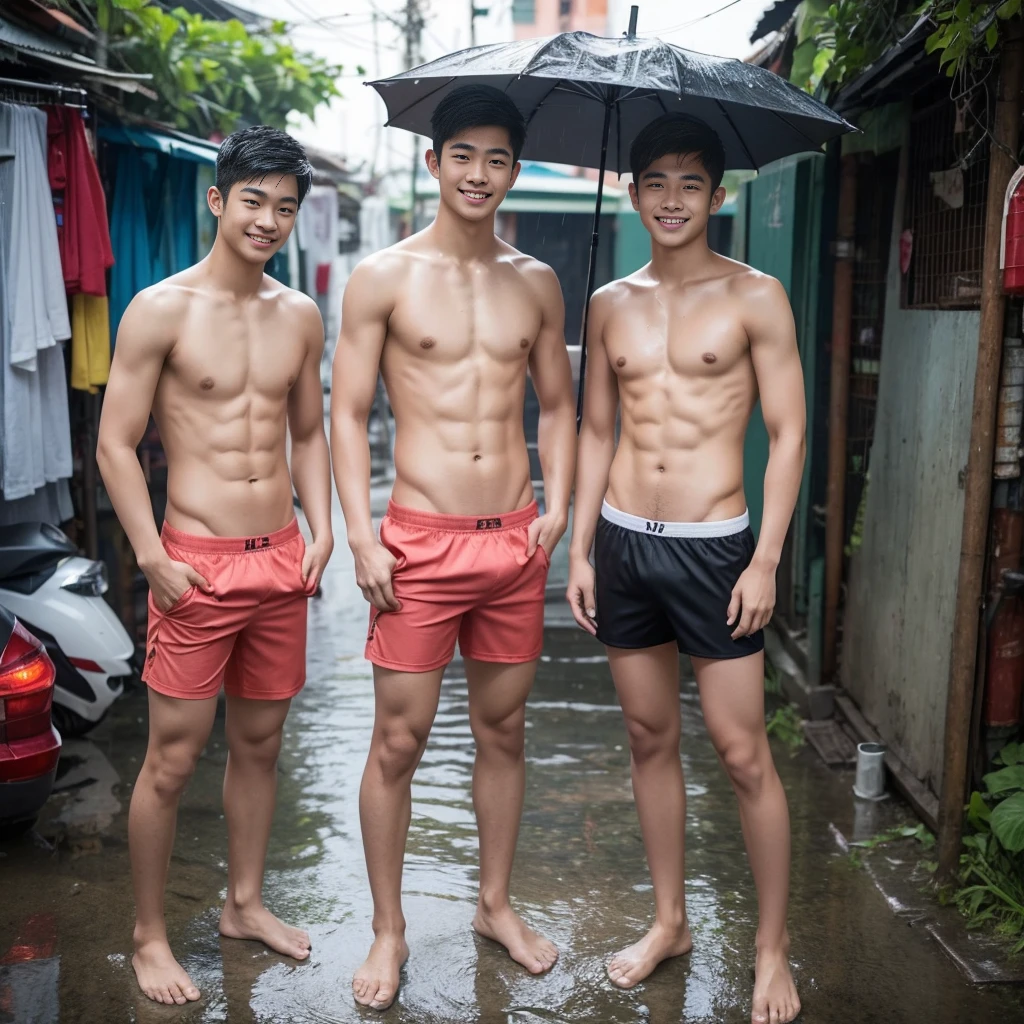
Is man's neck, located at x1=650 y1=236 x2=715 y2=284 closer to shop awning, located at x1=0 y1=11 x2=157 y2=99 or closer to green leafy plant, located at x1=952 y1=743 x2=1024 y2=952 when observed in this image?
green leafy plant, located at x1=952 y1=743 x2=1024 y2=952

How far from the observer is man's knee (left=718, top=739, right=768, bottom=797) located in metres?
3.61

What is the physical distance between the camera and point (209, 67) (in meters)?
8.48

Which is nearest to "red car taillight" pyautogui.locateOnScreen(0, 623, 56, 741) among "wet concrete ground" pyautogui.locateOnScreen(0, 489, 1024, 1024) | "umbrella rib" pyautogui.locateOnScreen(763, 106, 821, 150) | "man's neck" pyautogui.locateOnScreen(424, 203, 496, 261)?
"wet concrete ground" pyautogui.locateOnScreen(0, 489, 1024, 1024)

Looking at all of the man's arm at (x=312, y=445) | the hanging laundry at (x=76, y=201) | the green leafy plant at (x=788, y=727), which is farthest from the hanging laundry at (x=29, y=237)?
the green leafy plant at (x=788, y=727)

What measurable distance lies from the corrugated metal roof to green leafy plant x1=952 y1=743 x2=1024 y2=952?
501 cm

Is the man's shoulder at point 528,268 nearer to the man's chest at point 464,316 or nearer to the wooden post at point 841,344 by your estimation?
the man's chest at point 464,316

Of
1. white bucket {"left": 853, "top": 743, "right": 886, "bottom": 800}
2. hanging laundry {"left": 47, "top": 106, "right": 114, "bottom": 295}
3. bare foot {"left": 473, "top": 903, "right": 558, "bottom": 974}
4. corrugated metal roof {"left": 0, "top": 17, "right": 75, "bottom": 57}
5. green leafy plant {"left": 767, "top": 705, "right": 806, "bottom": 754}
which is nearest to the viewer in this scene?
bare foot {"left": 473, "top": 903, "right": 558, "bottom": 974}

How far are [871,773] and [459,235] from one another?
9.96 ft

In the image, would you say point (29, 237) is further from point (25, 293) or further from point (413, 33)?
point (413, 33)

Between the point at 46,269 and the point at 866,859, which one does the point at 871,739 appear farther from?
the point at 46,269

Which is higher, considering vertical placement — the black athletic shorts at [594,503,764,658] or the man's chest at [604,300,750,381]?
the man's chest at [604,300,750,381]

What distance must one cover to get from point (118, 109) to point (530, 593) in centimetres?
435

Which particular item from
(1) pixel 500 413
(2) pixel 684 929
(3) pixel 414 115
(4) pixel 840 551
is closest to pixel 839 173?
(4) pixel 840 551

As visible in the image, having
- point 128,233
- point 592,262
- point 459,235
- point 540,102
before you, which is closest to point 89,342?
point 128,233
